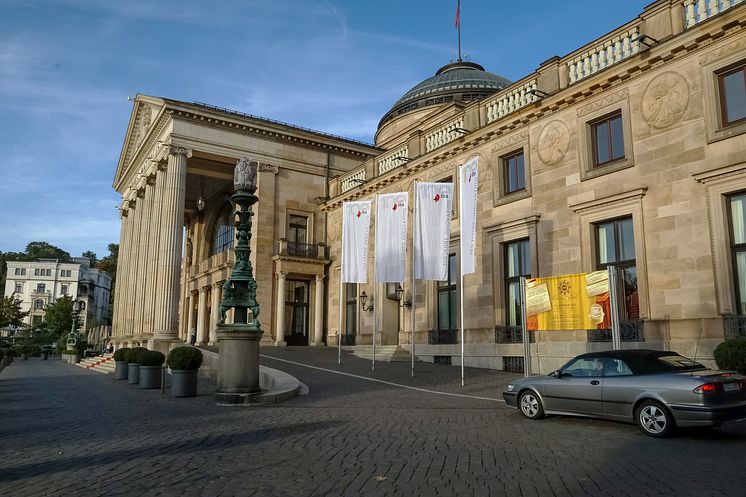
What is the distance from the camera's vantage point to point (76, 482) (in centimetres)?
616

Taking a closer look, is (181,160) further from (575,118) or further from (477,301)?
(575,118)

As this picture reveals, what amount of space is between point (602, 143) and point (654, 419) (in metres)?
13.0

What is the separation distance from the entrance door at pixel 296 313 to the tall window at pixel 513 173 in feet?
59.5

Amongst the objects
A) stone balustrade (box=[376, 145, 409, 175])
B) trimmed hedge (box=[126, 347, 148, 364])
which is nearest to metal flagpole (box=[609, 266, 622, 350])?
trimmed hedge (box=[126, 347, 148, 364])

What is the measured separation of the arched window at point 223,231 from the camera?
45344mm

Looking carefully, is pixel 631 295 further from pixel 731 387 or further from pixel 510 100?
pixel 510 100

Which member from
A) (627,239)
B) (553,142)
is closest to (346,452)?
(627,239)

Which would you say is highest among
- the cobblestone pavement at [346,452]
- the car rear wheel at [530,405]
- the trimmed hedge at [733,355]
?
the trimmed hedge at [733,355]

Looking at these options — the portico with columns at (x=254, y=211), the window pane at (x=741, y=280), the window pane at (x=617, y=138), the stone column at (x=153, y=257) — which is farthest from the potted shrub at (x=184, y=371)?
the stone column at (x=153, y=257)

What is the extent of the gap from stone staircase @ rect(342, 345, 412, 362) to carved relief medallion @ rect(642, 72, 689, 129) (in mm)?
13965

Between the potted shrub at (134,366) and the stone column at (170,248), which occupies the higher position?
the stone column at (170,248)

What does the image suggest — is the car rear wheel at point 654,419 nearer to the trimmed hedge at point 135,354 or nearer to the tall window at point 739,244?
the tall window at point 739,244

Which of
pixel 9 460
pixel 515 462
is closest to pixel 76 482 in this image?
pixel 9 460

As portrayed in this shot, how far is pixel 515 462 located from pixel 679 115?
14108 millimetres
